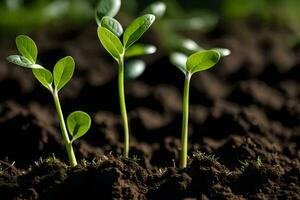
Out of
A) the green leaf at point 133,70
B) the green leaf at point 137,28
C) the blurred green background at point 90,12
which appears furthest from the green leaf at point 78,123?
the blurred green background at point 90,12

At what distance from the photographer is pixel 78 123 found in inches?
66.6

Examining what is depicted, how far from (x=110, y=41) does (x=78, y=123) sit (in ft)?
0.75

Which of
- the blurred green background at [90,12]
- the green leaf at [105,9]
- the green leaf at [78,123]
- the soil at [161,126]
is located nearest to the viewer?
the soil at [161,126]

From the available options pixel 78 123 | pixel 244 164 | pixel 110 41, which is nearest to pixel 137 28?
pixel 110 41

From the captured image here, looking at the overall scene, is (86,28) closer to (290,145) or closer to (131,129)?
(131,129)

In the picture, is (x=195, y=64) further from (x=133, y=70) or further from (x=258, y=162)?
(x=133, y=70)

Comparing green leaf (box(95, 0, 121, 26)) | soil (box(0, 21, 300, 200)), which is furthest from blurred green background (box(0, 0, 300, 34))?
green leaf (box(95, 0, 121, 26))

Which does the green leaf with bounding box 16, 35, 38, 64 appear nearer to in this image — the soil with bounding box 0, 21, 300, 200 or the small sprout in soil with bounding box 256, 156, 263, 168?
the soil with bounding box 0, 21, 300, 200

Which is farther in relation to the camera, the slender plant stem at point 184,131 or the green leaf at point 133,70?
the green leaf at point 133,70

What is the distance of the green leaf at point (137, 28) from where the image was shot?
1642 mm

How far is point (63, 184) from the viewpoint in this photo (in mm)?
1565

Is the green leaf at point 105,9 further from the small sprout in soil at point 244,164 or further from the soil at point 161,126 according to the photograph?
the small sprout in soil at point 244,164

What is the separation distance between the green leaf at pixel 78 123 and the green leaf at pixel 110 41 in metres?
0.18

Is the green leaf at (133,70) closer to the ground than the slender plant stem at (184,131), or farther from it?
farther from it
